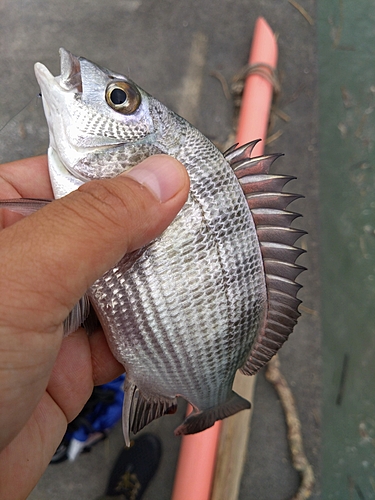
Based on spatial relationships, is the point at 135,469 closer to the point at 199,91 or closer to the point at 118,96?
the point at 118,96

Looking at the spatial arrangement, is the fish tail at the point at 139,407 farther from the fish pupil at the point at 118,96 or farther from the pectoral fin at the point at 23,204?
the fish pupil at the point at 118,96

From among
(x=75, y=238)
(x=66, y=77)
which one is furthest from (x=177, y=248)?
(x=66, y=77)

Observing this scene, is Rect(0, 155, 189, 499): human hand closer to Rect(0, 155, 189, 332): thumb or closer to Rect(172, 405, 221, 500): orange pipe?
Rect(0, 155, 189, 332): thumb

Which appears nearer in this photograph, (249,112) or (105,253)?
(105,253)

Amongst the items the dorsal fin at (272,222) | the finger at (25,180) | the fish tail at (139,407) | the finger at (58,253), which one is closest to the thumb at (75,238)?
the finger at (58,253)

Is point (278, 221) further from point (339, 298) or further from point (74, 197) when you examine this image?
point (339, 298)

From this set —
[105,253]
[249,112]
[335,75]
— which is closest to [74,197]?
[105,253]
